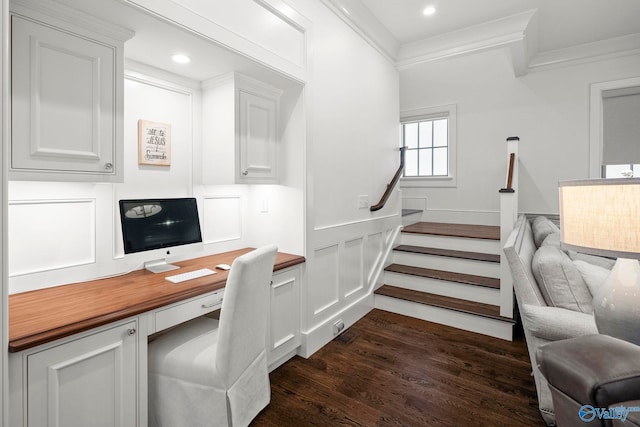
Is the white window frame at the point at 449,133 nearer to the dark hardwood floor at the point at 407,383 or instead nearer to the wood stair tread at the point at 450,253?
the wood stair tread at the point at 450,253

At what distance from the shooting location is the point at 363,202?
3.29 m

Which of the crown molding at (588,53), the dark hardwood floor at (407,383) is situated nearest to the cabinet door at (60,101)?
the dark hardwood floor at (407,383)

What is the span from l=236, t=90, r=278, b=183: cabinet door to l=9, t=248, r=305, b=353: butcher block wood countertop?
748mm

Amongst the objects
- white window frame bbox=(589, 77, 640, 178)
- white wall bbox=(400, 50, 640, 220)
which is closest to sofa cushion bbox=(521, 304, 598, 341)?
white wall bbox=(400, 50, 640, 220)

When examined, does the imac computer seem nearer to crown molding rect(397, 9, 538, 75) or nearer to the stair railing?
the stair railing

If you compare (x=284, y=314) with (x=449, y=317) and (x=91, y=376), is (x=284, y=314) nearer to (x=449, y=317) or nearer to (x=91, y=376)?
(x=91, y=376)

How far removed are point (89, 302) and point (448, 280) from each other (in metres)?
2.97

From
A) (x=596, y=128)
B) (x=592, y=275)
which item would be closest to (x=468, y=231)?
(x=596, y=128)

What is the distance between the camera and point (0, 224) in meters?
1.08

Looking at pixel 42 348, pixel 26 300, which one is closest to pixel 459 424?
pixel 42 348

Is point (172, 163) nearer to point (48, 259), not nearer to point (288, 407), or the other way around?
point (48, 259)

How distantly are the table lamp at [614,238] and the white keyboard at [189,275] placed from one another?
184 centimetres

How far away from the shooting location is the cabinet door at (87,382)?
1.19 metres

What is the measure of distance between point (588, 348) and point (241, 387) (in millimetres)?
1446
